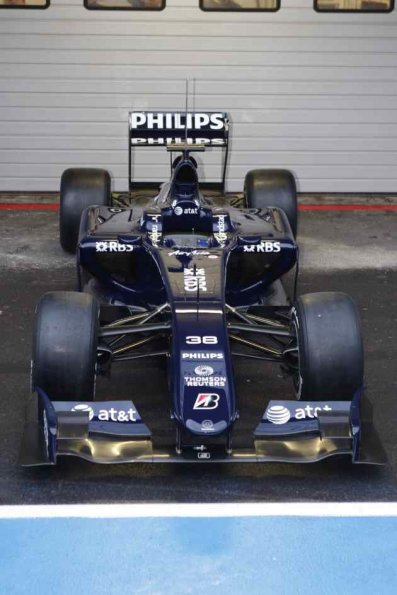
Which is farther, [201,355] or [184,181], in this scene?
[184,181]

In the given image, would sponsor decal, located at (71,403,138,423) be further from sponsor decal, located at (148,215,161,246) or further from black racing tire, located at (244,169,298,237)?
black racing tire, located at (244,169,298,237)

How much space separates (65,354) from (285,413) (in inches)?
44.5

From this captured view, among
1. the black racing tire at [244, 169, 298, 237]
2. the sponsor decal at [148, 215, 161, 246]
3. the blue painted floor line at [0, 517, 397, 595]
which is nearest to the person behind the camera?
the blue painted floor line at [0, 517, 397, 595]

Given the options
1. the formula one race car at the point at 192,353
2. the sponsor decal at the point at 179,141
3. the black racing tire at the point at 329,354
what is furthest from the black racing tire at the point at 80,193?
the black racing tire at the point at 329,354

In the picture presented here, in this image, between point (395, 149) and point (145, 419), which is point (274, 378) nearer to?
point (145, 419)

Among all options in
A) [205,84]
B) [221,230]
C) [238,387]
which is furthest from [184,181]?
[205,84]

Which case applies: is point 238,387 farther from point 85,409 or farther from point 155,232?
point 85,409

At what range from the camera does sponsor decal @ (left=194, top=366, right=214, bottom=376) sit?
5.26m

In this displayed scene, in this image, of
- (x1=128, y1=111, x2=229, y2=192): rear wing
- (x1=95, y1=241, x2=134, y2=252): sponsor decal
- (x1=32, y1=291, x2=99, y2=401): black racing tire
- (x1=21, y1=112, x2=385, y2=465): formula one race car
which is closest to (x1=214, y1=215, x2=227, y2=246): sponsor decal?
(x1=21, y1=112, x2=385, y2=465): formula one race car

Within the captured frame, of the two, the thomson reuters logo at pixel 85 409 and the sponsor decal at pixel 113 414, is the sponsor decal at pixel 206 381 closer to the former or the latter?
the sponsor decal at pixel 113 414

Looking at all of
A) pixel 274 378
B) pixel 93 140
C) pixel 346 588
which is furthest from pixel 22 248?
pixel 346 588

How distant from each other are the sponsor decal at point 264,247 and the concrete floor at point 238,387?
0.74 m

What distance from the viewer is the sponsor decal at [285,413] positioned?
5262 mm

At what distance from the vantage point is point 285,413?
5277 millimetres
